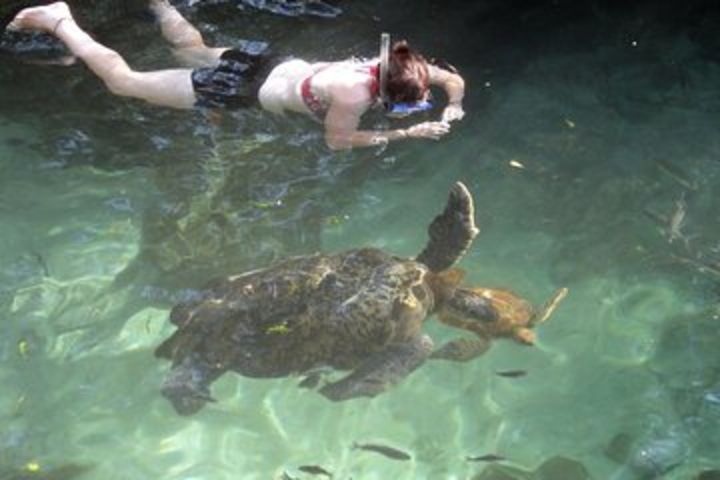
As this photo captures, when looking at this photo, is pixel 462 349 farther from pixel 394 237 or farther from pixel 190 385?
pixel 190 385

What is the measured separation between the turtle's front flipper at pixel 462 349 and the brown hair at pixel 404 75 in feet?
5.66

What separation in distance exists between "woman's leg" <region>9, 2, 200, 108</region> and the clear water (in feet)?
2.10

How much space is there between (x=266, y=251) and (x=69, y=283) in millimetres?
1504

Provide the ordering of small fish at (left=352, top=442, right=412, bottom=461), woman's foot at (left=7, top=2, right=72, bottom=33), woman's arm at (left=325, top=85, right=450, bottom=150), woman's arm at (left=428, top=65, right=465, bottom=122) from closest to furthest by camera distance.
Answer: small fish at (left=352, top=442, right=412, bottom=461) → woman's arm at (left=325, top=85, right=450, bottom=150) → woman's foot at (left=7, top=2, right=72, bottom=33) → woman's arm at (left=428, top=65, right=465, bottom=122)

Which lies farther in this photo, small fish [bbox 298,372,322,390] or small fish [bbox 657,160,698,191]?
small fish [bbox 657,160,698,191]

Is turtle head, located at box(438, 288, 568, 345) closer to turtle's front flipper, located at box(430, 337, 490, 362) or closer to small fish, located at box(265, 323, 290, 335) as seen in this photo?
turtle's front flipper, located at box(430, 337, 490, 362)

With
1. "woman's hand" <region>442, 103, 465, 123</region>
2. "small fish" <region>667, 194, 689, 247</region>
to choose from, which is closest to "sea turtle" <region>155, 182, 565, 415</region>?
"woman's hand" <region>442, 103, 465, 123</region>

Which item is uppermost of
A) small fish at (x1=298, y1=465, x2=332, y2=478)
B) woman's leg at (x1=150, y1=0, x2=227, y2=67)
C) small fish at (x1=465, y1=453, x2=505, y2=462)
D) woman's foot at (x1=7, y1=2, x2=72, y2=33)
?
woman's foot at (x1=7, y1=2, x2=72, y2=33)

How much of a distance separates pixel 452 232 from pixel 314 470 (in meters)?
1.82

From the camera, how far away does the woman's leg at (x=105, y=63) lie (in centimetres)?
556

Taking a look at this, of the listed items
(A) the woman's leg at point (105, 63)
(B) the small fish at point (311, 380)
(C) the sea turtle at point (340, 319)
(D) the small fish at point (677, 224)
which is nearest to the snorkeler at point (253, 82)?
(A) the woman's leg at point (105, 63)

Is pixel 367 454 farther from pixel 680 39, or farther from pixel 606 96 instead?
pixel 680 39

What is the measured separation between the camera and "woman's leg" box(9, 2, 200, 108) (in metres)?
5.56

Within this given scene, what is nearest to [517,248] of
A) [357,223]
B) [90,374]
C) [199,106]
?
[357,223]
